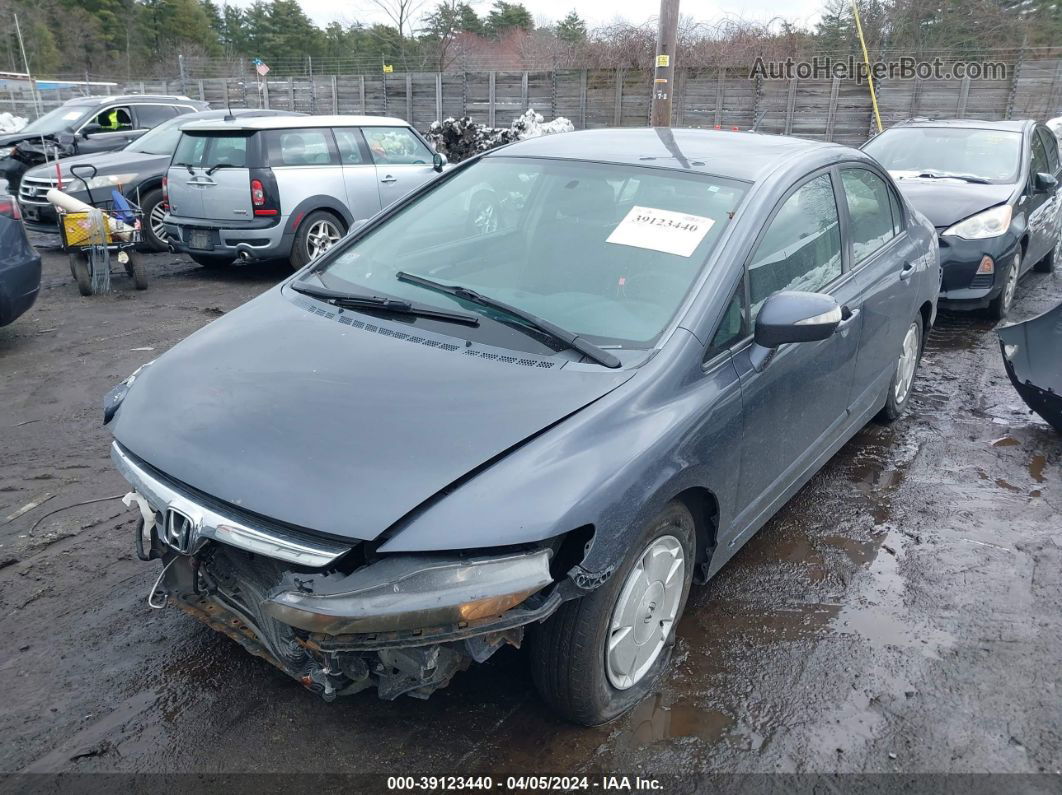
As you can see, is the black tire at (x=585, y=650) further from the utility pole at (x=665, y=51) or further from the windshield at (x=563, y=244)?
the utility pole at (x=665, y=51)

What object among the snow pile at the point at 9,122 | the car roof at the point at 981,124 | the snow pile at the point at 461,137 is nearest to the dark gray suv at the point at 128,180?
the snow pile at the point at 461,137

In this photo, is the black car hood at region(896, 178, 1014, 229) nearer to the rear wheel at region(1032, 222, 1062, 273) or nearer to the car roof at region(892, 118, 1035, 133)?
the car roof at region(892, 118, 1035, 133)

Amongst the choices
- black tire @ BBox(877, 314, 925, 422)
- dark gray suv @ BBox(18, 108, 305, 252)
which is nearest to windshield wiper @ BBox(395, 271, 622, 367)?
black tire @ BBox(877, 314, 925, 422)

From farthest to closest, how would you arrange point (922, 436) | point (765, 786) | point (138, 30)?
point (138, 30) < point (922, 436) < point (765, 786)

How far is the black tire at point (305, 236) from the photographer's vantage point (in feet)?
28.2

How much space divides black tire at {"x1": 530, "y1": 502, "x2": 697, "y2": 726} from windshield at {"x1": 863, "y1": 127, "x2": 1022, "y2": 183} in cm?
676

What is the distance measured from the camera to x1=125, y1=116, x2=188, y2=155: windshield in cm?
1038

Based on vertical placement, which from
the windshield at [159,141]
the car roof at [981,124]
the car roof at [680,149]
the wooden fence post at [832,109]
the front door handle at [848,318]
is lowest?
the front door handle at [848,318]

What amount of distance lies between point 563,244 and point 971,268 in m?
5.11

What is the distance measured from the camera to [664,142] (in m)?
3.68

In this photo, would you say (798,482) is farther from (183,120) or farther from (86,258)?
(183,120)

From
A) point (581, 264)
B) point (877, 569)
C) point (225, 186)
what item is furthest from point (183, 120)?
point (877, 569)

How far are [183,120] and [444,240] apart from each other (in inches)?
369

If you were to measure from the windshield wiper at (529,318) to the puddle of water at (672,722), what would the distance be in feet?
3.77
